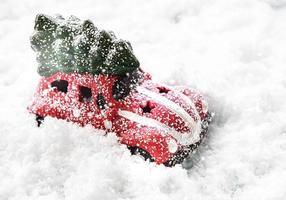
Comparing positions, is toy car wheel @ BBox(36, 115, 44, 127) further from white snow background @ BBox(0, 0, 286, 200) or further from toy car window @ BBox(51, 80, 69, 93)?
toy car window @ BBox(51, 80, 69, 93)

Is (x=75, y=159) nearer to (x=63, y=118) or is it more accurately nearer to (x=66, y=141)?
(x=66, y=141)

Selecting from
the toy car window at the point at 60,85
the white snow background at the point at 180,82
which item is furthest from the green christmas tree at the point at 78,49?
the white snow background at the point at 180,82

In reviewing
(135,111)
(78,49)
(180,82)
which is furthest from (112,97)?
(180,82)

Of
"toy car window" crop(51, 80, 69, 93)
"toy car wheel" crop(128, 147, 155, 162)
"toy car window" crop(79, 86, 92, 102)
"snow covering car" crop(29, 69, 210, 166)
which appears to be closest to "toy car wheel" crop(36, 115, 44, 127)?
"snow covering car" crop(29, 69, 210, 166)

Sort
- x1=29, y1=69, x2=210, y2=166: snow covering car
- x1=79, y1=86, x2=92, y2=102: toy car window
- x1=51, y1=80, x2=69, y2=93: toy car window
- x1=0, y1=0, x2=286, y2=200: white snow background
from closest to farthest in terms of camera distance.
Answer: x1=0, y1=0, x2=286, y2=200: white snow background, x1=29, y1=69, x2=210, y2=166: snow covering car, x1=79, y1=86, x2=92, y2=102: toy car window, x1=51, y1=80, x2=69, y2=93: toy car window

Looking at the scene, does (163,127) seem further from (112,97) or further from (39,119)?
(39,119)

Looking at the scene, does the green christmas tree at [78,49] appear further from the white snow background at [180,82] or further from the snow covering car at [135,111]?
the white snow background at [180,82]

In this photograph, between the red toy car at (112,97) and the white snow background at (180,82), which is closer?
the white snow background at (180,82)
